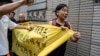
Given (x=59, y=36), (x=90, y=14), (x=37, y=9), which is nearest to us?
(x=59, y=36)

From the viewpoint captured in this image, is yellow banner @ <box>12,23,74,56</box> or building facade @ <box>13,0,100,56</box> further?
building facade @ <box>13,0,100,56</box>

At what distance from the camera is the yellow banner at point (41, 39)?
4.75 metres

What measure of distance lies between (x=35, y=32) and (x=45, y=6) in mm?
3501

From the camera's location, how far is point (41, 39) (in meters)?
5.18

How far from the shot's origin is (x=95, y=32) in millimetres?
5641

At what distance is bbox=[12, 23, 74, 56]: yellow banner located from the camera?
475cm

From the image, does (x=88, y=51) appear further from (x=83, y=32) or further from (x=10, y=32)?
(x=10, y=32)

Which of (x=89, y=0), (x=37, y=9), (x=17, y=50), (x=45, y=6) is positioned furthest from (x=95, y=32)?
(x=37, y=9)

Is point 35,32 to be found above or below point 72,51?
above

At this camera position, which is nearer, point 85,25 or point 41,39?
point 41,39

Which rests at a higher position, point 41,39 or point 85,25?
point 85,25

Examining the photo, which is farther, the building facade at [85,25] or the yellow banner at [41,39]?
the building facade at [85,25]

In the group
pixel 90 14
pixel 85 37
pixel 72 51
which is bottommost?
pixel 72 51

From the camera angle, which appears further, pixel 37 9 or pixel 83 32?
pixel 37 9
